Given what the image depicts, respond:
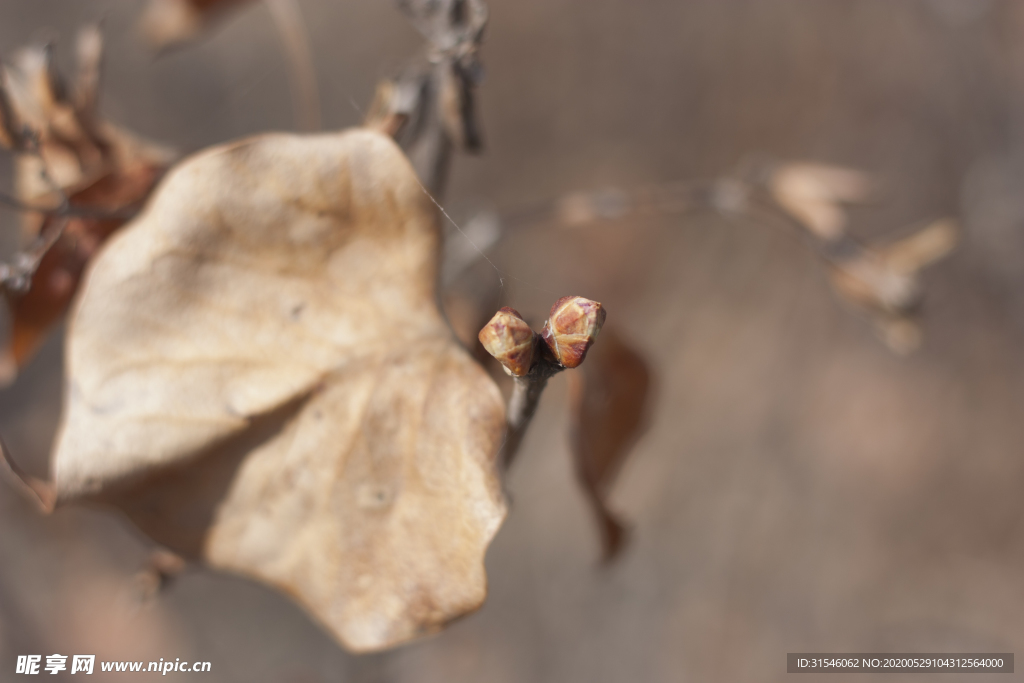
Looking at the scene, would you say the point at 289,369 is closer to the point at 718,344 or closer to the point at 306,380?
the point at 306,380

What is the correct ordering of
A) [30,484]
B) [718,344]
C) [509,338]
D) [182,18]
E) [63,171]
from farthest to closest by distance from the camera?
[718,344], [182,18], [63,171], [30,484], [509,338]

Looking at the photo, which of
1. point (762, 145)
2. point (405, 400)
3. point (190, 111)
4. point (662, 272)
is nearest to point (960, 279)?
point (762, 145)

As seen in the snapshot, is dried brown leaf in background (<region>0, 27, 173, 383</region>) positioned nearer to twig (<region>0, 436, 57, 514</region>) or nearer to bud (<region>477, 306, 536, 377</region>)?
twig (<region>0, 436, 57, 514</region>)

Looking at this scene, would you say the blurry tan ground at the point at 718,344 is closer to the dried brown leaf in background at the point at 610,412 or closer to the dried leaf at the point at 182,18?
the dried brown leaf in background at the point at 610,412

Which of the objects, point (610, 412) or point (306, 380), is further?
point (610, 412)

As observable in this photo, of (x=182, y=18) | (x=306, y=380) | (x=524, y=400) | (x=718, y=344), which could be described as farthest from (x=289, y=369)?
(x=718, y=344)

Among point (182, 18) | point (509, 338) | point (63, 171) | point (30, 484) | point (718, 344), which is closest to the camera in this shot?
point (509, 338)
